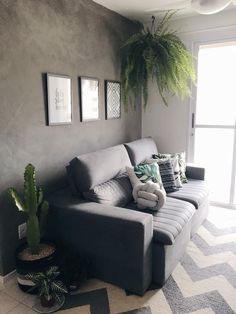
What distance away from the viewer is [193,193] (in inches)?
110

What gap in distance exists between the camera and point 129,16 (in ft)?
10.8

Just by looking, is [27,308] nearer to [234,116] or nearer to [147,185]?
[147,185]

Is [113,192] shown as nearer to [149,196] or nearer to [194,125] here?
[149,196]

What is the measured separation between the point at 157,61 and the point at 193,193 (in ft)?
5.05

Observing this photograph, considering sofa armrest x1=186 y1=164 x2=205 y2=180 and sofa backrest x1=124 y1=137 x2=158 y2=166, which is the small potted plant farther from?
sofa armrest x1=186 y1=164 x2=205 y2=180

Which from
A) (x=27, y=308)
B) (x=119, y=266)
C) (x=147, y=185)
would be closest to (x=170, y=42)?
(x=147, y=185)

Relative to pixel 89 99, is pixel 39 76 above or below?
above

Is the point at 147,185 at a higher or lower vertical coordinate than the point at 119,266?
higher

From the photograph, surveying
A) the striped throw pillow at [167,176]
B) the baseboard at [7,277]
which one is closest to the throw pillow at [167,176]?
the striped throw pillow at [167,176]

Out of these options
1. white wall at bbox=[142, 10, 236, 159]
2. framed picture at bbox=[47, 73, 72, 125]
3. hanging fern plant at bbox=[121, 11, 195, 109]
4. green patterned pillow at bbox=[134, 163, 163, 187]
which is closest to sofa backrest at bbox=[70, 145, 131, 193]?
green patterned pillow at bbox=[134, 163, 163, 187]

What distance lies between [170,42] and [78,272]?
8.37ft

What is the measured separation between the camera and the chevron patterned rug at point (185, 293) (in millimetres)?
1829

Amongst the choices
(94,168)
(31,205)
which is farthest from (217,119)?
(31,205)

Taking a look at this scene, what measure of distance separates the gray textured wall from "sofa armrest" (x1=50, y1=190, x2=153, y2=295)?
43 cm
